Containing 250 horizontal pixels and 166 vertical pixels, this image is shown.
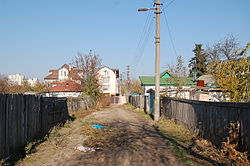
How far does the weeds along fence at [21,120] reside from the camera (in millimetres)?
5918

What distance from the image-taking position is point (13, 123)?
6523 mm

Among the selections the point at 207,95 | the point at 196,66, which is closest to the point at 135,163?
the point at 207,95

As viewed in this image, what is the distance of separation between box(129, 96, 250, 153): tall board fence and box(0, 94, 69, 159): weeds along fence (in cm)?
620

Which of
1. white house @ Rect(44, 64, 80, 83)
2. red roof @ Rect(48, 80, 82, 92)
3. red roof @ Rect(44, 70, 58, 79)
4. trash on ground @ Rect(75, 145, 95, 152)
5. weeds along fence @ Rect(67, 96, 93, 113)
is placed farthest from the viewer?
red roof @ Rect(44, 70, 58, 79)

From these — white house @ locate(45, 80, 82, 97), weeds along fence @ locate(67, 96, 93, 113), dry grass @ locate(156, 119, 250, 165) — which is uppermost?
white house @ locate(45, 80, 82, 97)

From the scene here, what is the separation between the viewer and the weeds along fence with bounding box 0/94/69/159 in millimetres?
5918

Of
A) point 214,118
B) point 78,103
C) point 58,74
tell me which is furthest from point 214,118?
point 58,74

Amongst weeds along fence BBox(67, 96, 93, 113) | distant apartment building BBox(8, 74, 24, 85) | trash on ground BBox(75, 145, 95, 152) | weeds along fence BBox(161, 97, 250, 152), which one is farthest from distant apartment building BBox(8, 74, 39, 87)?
trash on ground BBox(75, 145, 95, 152)

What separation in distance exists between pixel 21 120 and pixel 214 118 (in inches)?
255

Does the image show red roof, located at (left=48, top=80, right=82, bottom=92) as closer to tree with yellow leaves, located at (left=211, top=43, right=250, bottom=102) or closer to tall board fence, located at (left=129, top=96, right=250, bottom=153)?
tall board fence, located at (left=129, top=96, right=250, bottom=153)

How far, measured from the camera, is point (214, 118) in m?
8.51

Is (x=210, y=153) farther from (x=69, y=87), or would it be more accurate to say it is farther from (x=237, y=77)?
(x=69, y=87)

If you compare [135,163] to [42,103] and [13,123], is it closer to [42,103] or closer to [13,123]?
[13,123]

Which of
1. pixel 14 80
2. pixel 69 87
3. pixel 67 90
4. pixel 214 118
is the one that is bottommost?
pixel 214 118
